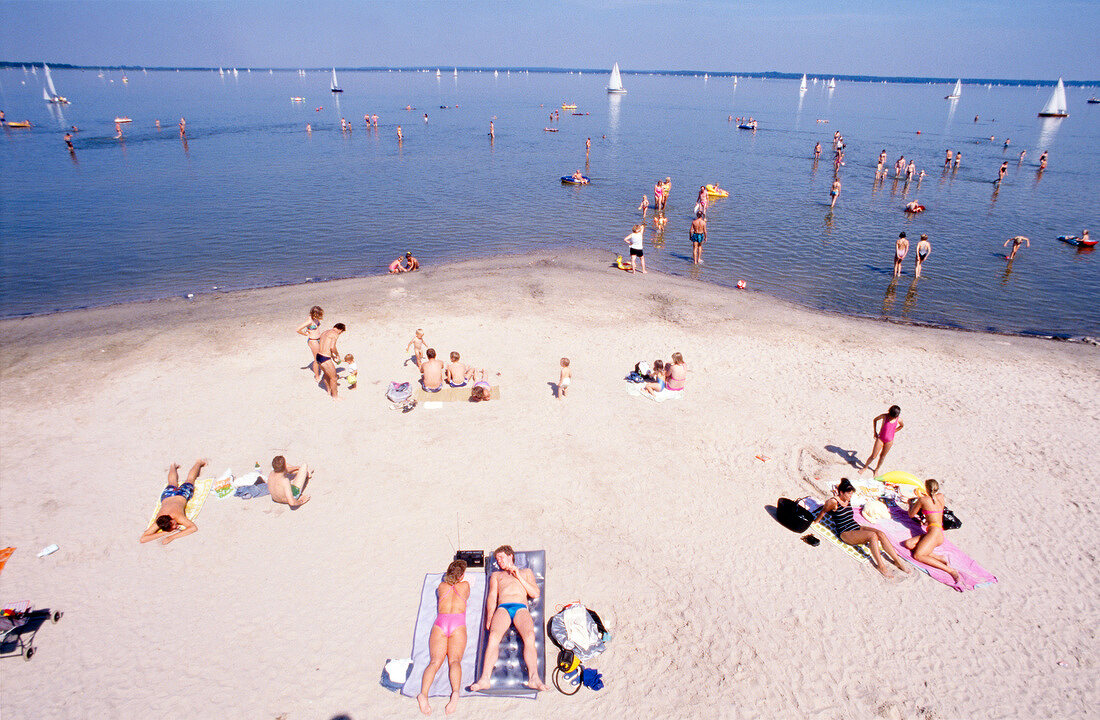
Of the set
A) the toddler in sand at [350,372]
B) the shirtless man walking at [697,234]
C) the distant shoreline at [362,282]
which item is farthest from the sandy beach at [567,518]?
the shirtless man walking at [697,234]

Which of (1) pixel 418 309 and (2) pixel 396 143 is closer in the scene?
(1) pixel 418 309

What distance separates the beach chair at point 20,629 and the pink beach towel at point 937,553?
469 inches

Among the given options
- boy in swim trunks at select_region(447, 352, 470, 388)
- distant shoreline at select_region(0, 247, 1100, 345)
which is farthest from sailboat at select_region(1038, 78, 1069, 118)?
boy in swim trunks at select_region(447, 352, 470, 388)

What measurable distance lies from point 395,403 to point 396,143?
50.3 m

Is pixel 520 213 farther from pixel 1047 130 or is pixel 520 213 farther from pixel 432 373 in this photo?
pixel 1047 130

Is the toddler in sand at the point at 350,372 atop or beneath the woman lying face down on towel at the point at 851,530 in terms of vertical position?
atop

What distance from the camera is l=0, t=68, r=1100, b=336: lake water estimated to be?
21.0 metres

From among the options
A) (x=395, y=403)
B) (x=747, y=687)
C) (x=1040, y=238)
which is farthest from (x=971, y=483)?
(x=1040, y=238)

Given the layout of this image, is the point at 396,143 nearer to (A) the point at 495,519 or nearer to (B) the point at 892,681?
(A) the point at 495,519

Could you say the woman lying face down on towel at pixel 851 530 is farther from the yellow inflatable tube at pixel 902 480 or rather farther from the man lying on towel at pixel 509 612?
the man lying on towel at pixel 509 612

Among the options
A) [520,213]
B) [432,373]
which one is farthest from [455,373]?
[520,213]

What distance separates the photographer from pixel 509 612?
6.79 m

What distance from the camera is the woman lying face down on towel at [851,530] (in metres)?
7.99

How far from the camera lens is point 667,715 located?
618 cm
